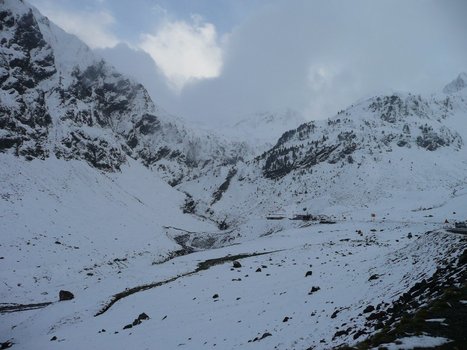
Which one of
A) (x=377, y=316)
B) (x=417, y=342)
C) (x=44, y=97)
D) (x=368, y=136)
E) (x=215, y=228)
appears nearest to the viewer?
(x=417, y=342)

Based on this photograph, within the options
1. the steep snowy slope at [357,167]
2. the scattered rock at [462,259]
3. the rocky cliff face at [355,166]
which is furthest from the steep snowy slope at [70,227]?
the scattered rock at [462,259]

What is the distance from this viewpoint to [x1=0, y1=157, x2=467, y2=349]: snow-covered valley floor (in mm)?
21500

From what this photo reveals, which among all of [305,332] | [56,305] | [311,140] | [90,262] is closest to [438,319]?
[305,332]

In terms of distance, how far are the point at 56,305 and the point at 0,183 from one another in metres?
50.9

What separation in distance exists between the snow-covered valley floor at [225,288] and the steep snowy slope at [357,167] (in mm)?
48154

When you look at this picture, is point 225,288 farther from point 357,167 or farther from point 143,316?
point 357,167

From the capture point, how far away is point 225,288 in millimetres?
35125

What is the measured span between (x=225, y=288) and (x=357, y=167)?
114 meters

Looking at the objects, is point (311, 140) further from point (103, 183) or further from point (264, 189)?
point (103, 183)

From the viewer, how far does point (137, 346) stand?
25172 mm

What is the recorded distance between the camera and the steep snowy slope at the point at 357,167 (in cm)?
12256

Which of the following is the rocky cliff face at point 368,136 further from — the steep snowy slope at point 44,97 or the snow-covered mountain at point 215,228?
the steep snowy slope at point 44,97

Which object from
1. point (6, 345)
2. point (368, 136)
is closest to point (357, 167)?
point (368, 136)

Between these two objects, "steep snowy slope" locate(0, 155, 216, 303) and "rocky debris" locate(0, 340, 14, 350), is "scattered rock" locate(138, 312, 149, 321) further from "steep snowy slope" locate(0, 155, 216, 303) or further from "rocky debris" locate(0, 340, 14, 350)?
"steep snowy slope" locate(0, 155, 216, 303)
